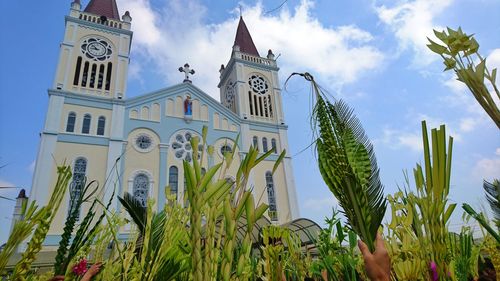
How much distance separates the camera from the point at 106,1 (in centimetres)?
1805

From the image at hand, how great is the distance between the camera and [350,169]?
39.6 inches

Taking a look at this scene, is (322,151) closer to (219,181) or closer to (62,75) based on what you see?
(219,181)

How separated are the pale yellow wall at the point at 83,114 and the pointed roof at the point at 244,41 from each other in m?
10.8

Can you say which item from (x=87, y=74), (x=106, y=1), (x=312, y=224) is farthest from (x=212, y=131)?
(x=106, y=1)

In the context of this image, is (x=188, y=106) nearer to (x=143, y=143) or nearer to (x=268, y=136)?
(x=143, y=143)

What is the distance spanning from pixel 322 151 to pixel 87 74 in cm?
1652

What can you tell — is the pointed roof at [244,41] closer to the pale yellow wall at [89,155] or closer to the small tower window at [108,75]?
the small tower window at [108,75]

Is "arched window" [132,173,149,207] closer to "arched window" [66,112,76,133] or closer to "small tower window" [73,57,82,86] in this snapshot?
"arched window" [66,112,76,133]

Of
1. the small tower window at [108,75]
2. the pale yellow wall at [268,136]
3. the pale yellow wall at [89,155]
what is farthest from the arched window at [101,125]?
the pale yellow wall at [268,136]

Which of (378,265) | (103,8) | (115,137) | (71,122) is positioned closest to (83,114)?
(71,122)

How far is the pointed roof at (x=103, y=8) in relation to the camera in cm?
1703

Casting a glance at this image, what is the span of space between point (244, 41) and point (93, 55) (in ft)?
35.3

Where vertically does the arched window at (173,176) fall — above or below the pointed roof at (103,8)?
below

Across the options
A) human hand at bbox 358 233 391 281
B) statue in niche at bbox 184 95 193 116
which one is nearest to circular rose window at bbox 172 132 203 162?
statue in niche at bbox 184 95 193 116
